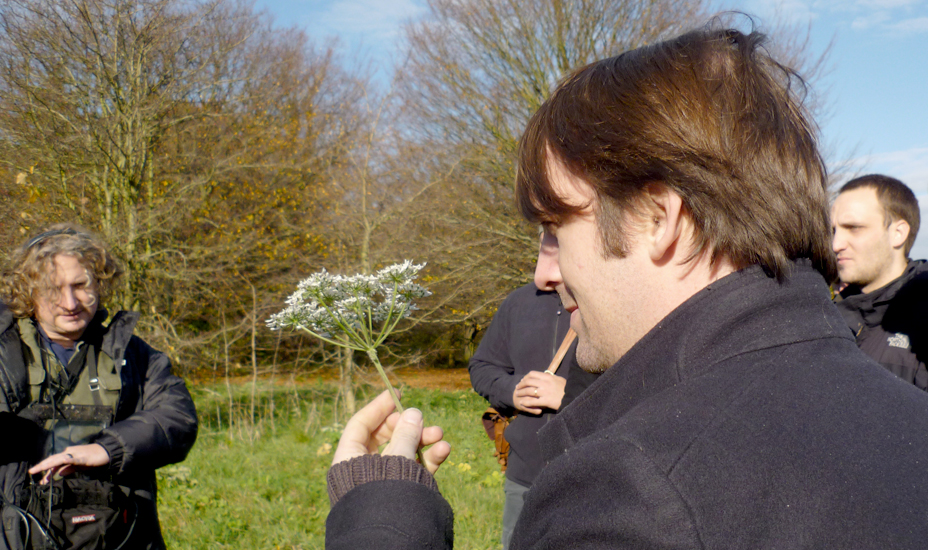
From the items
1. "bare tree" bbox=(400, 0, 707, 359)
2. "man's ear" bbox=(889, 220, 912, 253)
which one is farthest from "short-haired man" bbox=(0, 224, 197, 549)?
"bare tree" bbox=(400, 0, 707, 359)

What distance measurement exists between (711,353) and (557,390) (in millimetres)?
2029

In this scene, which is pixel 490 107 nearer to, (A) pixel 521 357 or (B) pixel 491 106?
(B) pixel 491 106

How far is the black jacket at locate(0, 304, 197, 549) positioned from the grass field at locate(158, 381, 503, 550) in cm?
234

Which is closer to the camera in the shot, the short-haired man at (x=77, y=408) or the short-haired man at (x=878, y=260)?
the short-haired man at (x=77, y=408)

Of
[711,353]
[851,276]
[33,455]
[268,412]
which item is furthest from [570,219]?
[268,412]

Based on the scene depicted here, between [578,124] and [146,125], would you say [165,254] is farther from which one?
[578,124]

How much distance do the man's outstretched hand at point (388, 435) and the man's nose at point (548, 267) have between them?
444 millimetres

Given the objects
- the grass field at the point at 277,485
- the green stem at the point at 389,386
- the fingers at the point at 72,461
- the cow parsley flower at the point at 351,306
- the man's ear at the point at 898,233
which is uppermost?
the man's ear at the point at 898,233

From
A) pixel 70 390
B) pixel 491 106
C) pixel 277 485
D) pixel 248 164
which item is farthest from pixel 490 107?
pixel 70 390

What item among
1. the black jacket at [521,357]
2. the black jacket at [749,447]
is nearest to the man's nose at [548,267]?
the black jacket at [749,447]

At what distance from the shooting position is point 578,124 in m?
1.23

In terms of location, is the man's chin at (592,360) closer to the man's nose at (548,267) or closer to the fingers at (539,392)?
the man's nose at (548,267)

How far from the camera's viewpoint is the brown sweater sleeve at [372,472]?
4.00 feet

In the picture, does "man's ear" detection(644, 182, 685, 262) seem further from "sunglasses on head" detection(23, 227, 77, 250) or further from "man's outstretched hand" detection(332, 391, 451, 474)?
"sunglasses on head" detection(23, 227, 77, 250)
